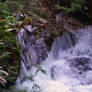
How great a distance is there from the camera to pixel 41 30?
662 centimetres

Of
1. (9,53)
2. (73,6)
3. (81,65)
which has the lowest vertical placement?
(81,65)

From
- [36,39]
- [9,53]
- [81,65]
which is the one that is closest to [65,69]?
[81,65]

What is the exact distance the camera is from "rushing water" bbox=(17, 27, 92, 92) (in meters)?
4.47

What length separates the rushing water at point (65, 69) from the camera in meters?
4.47

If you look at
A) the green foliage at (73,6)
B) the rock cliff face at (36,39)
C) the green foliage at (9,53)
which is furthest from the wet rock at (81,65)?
the green foliage at (73,6)

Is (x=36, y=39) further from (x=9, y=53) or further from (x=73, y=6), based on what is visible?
(x=73, y=6)

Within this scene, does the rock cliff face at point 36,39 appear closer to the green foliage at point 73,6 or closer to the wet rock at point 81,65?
the wet rock at point 81,65

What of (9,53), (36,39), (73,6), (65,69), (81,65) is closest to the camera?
(9,53)

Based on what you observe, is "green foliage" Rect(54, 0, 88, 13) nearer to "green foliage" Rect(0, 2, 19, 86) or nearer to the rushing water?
the rushing water

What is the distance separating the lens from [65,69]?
567 centimetres

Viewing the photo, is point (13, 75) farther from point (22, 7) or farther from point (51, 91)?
point (22, 7)

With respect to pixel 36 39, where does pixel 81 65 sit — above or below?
below

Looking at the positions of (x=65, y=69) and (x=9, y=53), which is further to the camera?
(x=65, y=69)

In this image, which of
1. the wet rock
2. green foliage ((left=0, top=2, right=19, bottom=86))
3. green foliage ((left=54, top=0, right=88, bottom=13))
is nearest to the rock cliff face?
green foliage ((left=0, top=2, right=19, bottom=86))
